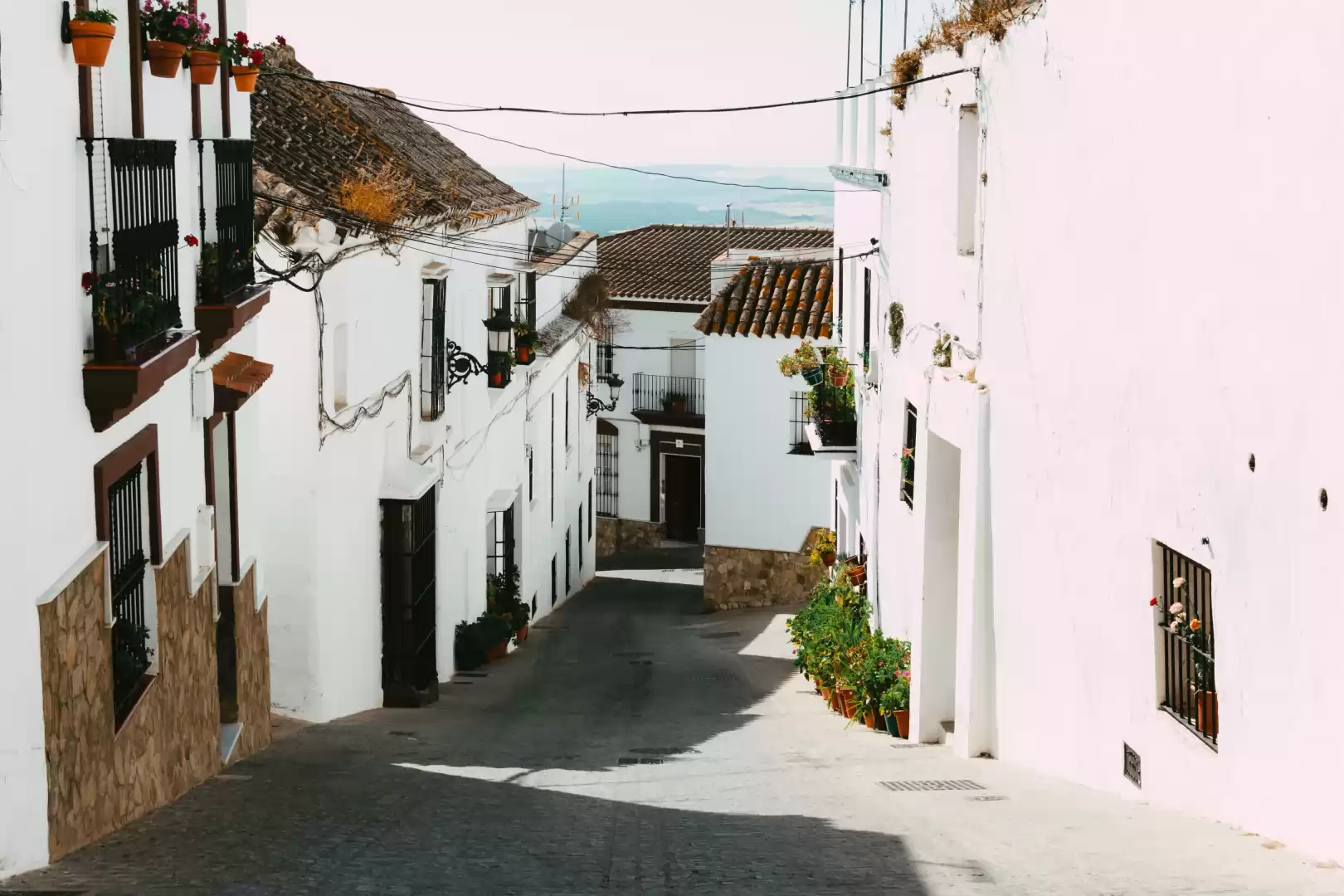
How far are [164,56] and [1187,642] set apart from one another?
6444 millimetres

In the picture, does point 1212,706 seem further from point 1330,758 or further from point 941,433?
point 941,433

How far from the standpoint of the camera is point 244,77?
34.1 ft

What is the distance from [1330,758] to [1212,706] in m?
1.46

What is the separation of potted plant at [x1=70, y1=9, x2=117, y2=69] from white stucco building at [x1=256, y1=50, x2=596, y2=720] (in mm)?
4933

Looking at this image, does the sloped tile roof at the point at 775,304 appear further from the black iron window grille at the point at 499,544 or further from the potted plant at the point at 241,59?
the potted plant at the point at 241,59

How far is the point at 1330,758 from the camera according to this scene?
5.43 metres

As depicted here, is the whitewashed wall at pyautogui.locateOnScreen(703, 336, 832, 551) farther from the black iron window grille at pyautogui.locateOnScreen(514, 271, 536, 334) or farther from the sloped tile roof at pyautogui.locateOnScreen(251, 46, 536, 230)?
the sloped tile roof at pyautogui.locateOnScreen(251, 46, 536, 230)

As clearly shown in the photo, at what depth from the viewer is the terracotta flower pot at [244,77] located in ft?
33.9

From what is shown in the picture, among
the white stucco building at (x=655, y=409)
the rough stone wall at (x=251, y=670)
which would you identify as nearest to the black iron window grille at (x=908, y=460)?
the rough stone wall at (x=251, y=670)

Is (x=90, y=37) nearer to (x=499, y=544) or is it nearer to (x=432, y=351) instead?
(x=432, y=351)

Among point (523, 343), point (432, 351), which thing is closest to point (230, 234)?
point (432, 351)

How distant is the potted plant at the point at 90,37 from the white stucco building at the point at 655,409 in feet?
87.3

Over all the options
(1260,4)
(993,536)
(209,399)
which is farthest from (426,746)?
(1260,4)

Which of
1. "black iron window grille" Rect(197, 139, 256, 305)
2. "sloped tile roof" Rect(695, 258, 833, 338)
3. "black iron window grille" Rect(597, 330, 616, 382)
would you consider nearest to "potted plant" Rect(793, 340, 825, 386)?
"sloped tile roof" Rect(695, 258, 833, 338)
